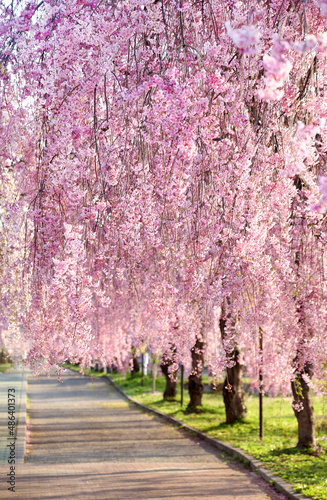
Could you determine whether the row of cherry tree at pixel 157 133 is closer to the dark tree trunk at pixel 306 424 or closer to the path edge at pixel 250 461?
the path edge at pixel 250 461

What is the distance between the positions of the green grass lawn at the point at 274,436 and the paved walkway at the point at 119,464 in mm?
622

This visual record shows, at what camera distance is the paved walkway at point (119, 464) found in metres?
9.45

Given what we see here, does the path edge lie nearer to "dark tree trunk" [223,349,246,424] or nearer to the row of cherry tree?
"dark tree trunk" [223,349,246,424]

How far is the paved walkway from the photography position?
31.0 ft

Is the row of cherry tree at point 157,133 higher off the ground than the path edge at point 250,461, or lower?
higher

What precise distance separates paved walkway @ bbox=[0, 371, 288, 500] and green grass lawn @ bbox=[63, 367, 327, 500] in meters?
0.62

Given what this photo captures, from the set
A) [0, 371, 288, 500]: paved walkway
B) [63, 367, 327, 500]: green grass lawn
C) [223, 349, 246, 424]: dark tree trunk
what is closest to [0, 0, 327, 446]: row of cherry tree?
[0, 371, 288, 500]: paved walkway

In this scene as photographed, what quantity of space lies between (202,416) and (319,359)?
1122 centimetres

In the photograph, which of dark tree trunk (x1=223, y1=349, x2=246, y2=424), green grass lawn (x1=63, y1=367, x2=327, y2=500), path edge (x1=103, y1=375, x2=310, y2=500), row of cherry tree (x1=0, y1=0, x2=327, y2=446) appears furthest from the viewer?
dark tree trunk (x1=223, y1=349, x2=246, y2=424)

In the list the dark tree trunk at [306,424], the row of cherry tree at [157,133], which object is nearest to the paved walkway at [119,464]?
the dark tree trunk at [306,424]

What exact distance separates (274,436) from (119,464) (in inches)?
182

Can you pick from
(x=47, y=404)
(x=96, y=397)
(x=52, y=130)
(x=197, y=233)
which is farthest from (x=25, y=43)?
(x=96, y=397)

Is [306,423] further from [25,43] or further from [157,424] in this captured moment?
[25,43]

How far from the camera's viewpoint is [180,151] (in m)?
4.65
